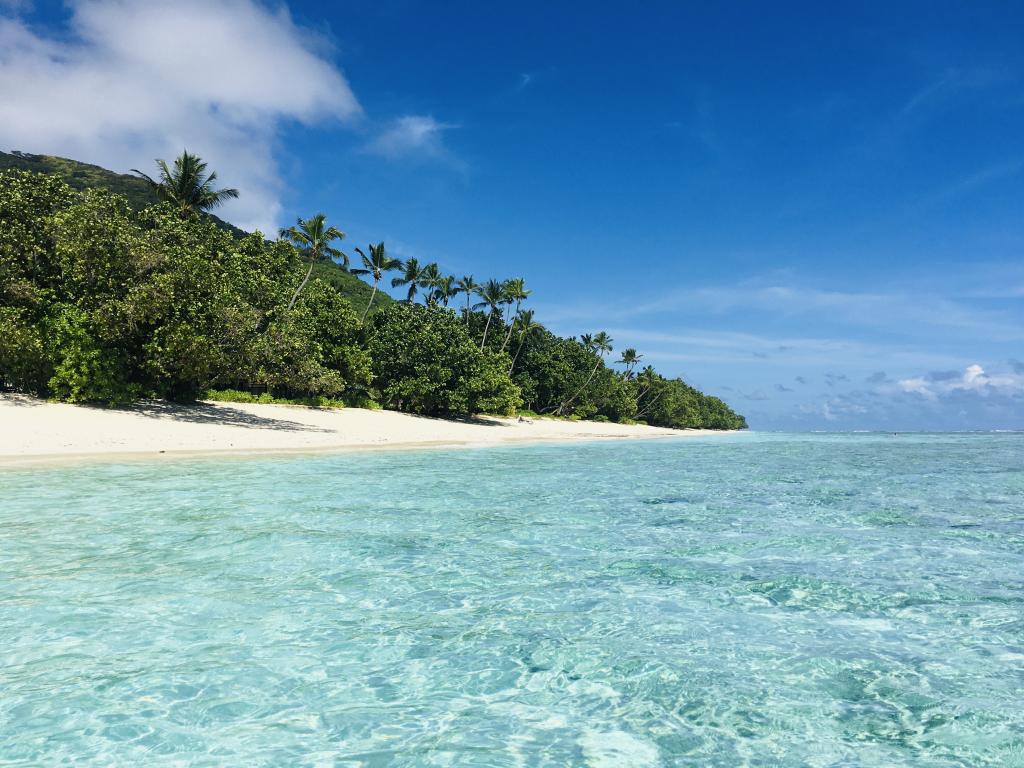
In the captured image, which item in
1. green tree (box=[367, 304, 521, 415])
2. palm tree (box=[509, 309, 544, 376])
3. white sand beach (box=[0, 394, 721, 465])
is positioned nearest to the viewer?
white sand beach (box=[0, 394, 721, 465])

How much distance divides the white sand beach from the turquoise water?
11.0 metres

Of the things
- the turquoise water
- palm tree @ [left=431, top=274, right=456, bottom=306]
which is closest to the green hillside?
palm tree @ [left=431, top=274, right=456, bottom=306]

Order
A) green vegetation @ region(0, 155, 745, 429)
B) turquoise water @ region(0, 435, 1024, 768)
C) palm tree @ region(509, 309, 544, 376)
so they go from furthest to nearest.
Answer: palm tree @ region(509, 309, 544, 376) < green vegetation @ region(0, 155, 745, 429) < turquoise water @ region(0, 435, 1024, 768)

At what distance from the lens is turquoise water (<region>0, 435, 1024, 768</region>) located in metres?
3.98

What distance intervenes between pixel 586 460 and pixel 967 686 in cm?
2420

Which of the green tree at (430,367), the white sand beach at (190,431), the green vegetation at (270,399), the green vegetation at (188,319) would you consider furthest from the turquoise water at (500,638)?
the green tree at (430,367)

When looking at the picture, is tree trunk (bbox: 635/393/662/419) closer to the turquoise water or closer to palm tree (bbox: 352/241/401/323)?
palm tree (bbox: 352/241/401/323)

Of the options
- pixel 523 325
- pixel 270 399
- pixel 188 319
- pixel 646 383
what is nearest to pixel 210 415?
pixel 188 319

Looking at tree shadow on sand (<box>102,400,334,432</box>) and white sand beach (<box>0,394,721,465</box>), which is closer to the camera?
white sand beach (<box>0,394,721,465</box>)

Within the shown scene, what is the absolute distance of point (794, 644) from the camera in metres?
5.74

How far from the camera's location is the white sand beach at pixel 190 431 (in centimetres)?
2194

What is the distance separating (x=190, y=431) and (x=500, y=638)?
25.8m

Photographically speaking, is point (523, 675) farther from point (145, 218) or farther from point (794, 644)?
point (145, 218)

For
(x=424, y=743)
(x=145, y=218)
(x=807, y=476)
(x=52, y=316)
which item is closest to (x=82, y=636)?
(x=424, y=743)
